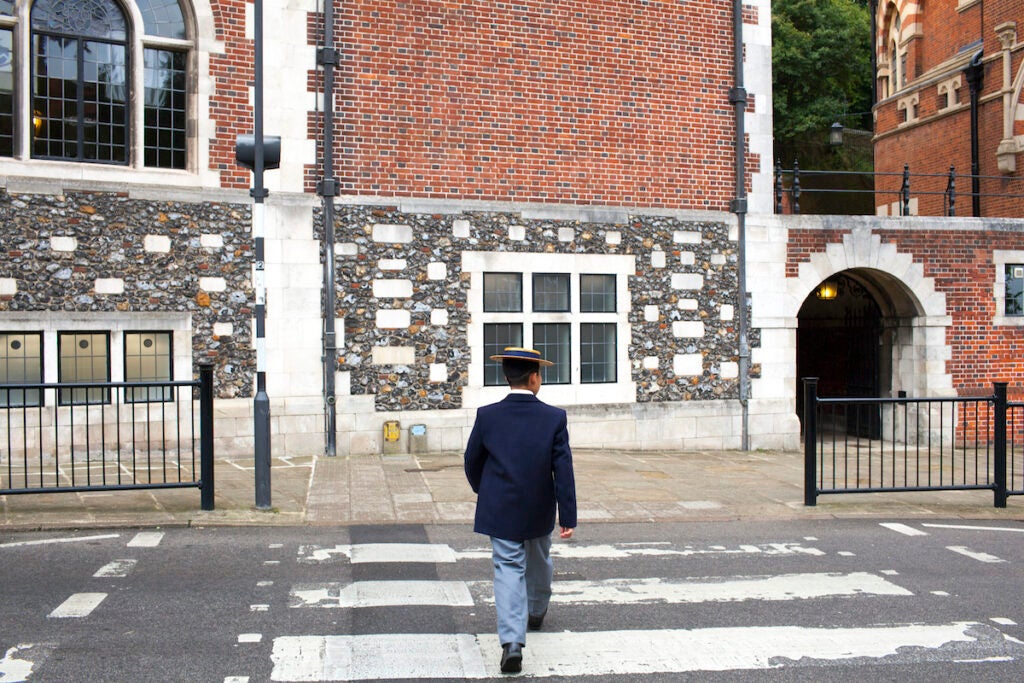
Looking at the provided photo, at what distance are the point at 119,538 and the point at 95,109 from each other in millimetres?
6716

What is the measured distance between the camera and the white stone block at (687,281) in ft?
48.4

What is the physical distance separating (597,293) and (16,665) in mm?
10433

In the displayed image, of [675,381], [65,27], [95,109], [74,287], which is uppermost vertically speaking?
[65,27]

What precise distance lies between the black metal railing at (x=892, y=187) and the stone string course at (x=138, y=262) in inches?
328

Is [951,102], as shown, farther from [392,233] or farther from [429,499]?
[429,499]

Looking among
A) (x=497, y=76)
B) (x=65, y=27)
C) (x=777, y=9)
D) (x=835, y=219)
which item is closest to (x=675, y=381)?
(x=835, y=219)

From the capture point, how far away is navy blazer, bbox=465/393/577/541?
528 cm

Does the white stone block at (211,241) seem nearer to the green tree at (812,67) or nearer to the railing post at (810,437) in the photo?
the railing post at (810,437)

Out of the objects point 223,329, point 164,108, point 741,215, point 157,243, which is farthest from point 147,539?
point 741,215

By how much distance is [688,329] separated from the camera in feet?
48.6

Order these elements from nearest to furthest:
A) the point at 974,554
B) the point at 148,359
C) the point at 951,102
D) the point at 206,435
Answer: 1. the point at 974,554
2. the point at 206,435
3. the point at 148,359
4. the point at 951,102

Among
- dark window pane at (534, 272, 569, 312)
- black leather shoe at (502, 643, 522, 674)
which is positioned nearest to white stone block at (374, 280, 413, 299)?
dark window pane at (534, 272, 569, 312)

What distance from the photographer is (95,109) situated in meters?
12.4

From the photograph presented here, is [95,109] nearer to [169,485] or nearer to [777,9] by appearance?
[169,485]
